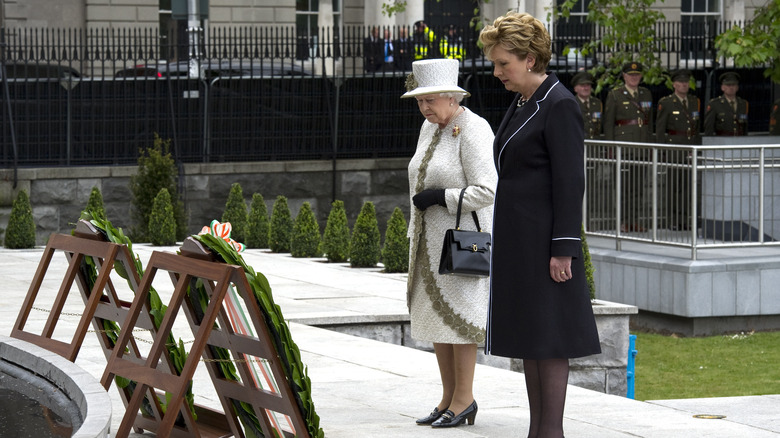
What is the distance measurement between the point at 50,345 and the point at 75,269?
57cm

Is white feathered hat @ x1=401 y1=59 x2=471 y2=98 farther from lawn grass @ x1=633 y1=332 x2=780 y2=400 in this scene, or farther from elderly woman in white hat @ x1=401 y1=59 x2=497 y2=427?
lawn grass @ x1=633 y1=332 x2=780 y2=400

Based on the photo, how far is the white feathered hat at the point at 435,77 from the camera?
709 centimetres

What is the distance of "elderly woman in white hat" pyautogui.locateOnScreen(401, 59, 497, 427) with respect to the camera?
703 centimetres

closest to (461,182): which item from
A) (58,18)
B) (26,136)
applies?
(26,136)

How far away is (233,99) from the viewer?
19.3 metres

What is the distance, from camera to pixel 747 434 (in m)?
7.04

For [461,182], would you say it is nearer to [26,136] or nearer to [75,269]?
[75,269]

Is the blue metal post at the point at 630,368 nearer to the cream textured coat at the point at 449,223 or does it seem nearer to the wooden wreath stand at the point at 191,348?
the cream textured coat at the point at 449,223

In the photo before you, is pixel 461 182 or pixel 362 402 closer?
pixel 461 182

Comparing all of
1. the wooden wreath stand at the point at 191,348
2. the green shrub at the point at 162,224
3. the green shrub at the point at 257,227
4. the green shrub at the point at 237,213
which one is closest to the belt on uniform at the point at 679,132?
the green shrub at the point at 257,227

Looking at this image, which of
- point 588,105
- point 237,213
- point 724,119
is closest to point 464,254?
point 237,213

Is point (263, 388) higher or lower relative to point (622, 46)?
lower

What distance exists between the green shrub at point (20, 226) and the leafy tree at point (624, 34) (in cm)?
749

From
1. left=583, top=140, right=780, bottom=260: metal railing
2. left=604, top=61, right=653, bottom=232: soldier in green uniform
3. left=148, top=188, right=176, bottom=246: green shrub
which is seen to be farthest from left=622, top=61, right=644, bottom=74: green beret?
left=148, top=188, right=176, bottom=246: green shrub
